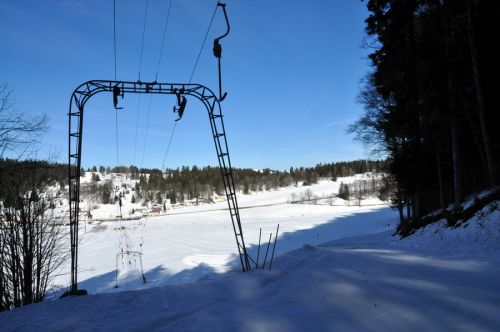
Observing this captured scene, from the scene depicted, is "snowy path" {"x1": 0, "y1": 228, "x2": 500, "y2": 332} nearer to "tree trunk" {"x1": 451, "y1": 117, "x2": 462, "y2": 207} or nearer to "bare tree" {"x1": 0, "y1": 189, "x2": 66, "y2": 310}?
"tree trunk" {"x1": 451, "y1": 117, "x2": 462, "y2": 207}

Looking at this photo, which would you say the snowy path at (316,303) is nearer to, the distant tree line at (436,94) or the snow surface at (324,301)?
the snow surface at (324,301)

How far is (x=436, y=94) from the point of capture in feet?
45.1

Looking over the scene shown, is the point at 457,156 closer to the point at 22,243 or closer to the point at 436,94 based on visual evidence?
the point at 436,94

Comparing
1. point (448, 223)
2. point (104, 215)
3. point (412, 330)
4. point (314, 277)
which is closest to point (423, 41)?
point (448, 223)

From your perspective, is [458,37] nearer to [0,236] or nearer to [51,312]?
[51,312]

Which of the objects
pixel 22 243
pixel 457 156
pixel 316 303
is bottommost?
pixel 22 243

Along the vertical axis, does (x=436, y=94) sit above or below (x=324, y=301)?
above

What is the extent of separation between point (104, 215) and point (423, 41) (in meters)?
135

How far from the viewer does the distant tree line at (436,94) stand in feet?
42.2

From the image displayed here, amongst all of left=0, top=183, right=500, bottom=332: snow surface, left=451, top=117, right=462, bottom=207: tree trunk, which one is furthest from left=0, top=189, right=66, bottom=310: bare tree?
left=451, top=117, right=462, bottom=207: tree trunk

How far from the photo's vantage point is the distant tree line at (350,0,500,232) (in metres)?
12.9

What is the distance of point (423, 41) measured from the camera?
48.1 ft

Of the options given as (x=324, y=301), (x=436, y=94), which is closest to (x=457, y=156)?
(x=436, y=94)

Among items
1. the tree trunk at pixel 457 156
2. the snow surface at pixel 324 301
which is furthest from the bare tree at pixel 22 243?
the tree trunk at pixel 457 156
